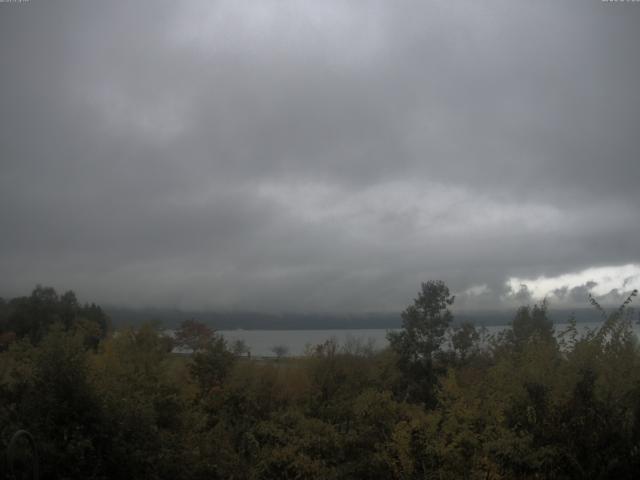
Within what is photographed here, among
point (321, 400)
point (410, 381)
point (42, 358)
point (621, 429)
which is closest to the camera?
point (621, 429)

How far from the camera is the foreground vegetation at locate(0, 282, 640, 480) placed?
10828 mm

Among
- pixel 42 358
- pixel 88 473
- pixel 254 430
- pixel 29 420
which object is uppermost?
pixel 42 358

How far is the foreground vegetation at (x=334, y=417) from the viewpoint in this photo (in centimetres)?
1083

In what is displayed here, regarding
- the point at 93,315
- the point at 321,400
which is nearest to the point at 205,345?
the point at 321,400

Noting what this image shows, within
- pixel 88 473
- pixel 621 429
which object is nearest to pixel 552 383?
pixel 621 429

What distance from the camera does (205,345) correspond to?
2991 centimetres

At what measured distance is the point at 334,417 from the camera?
21.0 m

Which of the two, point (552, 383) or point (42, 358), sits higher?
point (42, 358)

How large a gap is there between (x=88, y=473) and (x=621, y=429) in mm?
9854

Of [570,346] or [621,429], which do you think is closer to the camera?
[621,429]

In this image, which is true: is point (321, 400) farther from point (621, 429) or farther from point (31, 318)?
point (31, 318)

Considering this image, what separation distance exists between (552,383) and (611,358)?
1708 mm

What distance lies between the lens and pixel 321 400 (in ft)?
76.8

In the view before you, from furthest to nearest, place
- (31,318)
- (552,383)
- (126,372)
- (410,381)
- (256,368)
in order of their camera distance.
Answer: (31,318) → (256,368) → (410,381) → (126,372) → (552,383)
